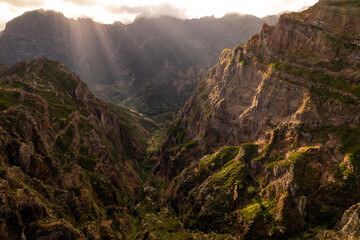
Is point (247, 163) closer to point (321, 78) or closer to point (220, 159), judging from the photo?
point (220, 159)

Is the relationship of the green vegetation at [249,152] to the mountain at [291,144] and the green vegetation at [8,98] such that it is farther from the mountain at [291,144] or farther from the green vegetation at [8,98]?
the green vegetation at [8,98]

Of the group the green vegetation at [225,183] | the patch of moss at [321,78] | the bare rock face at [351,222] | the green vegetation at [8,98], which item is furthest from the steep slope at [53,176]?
the patch of moss at [321,78]

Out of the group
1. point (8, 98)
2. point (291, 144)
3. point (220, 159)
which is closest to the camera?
point (291, 144)

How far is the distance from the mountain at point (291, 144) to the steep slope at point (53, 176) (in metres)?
40.1

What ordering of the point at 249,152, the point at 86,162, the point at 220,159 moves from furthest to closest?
the point at 220,159, the point at 86,162, the point at 249,152

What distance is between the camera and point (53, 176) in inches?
3329

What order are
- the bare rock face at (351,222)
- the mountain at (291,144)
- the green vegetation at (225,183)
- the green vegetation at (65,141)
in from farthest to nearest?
1. the green vegetation at (65,141)
2. the green vegetation at (225,183)
3. the mountain at (291,144)
4. the bare rock face at (351,222)

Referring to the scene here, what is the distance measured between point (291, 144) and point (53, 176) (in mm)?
97719

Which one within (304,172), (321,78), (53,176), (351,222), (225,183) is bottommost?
(225,183)

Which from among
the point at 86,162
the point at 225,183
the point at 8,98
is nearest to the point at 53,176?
the point at 86,162

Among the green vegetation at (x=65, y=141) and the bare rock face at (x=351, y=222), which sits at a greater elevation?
the green vegetation at (x=65, y=141)

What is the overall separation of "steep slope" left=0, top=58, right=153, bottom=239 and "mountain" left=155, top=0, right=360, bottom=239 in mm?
40068

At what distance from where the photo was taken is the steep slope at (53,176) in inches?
2125

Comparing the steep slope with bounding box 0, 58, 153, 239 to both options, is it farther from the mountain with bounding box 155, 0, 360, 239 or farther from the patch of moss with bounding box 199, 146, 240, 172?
the patch of moss with bounding box 199, 146, 240, 172
